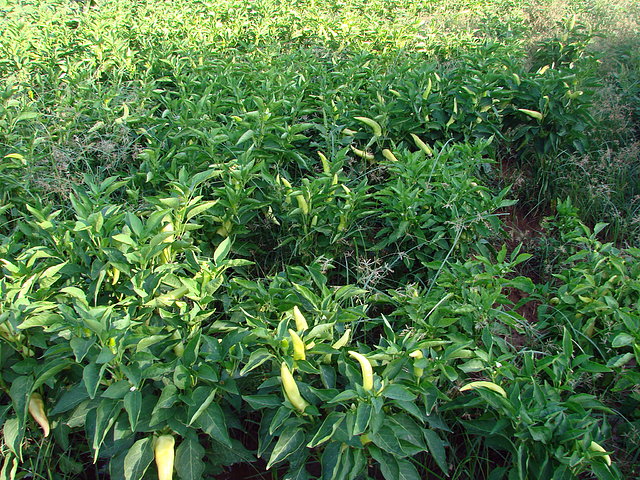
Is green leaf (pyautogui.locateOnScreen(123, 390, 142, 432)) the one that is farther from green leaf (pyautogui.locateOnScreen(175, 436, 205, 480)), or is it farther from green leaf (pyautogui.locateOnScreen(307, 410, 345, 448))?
green leaf (pyautogui.locateOnScreen(307, 410, 345, 448))

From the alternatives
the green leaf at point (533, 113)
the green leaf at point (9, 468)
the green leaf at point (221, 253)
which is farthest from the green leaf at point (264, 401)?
the green leaf at point (533, 113)

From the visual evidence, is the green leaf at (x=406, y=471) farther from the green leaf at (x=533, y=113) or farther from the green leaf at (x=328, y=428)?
the green leaf at (x=533, y=113)

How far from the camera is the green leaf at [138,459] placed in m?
1.60

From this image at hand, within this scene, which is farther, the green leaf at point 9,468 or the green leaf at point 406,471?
the green leaf at point 9,468

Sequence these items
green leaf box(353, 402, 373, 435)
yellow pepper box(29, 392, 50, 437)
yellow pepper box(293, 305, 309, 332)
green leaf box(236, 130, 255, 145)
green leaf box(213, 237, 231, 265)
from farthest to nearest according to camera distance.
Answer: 1. green leaf box(236, 130, 255, 145)
2. green leaf box(213, 237, 231, 265)
3. yellow pepper box(29, 392, 50, 437)
4. yellow pepper box(293, 305, 309, 332)
5. green leaf box(353, 402, 373, 435)

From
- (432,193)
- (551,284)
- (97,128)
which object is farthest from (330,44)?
(551,284)

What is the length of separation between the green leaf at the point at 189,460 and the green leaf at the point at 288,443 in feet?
0.77

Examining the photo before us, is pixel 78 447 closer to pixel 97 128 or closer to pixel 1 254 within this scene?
pixel 1 254

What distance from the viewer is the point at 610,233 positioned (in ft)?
10.2

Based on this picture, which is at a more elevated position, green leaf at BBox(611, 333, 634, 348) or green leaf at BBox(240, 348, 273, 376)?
green leaf at BBox(611, 333, 634, 348)

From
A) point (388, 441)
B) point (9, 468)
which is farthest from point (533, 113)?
point (9, 468)

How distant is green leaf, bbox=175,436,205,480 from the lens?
164 cm

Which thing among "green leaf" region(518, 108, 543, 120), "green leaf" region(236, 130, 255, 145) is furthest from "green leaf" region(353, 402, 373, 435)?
"green leaf" region(518, 108, 543, 120)

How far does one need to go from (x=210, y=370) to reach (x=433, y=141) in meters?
2.22
